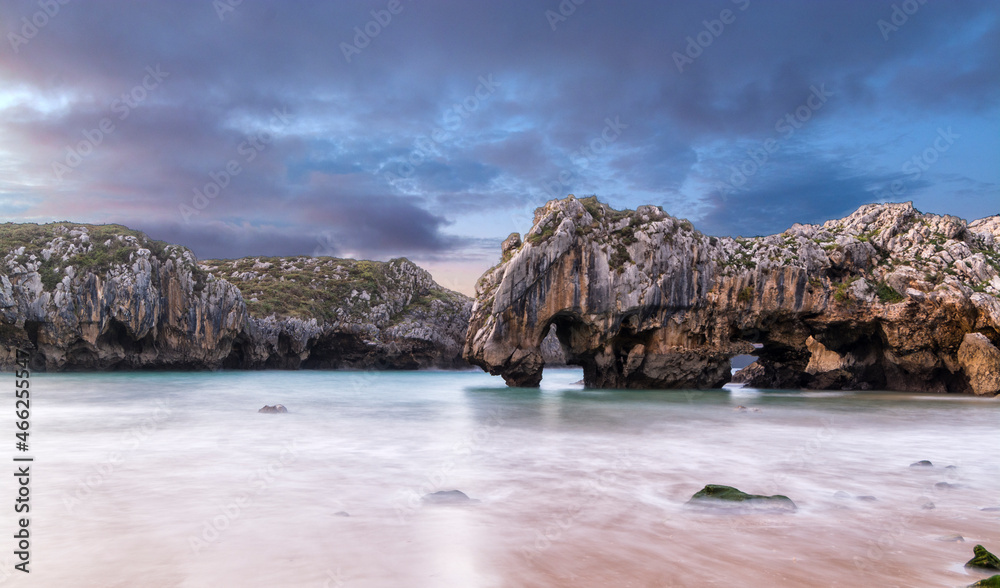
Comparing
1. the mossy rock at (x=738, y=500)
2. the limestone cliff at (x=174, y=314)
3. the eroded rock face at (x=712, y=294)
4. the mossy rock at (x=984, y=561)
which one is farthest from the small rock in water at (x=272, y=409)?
the limestone cliff at (x=174, y=314)

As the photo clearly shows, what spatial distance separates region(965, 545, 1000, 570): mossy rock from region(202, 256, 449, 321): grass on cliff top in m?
56.9

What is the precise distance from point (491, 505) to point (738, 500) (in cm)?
301

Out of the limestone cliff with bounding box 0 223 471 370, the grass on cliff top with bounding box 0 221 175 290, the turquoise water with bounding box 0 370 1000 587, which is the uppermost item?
the grass on cliff top with bounding box 0 221 175 290

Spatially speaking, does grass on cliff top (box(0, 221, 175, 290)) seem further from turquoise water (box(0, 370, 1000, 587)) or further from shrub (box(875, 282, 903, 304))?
shrub (box(875, 282, 903, 304))

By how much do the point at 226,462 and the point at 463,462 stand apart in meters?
4.06

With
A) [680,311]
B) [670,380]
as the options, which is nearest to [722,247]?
[680,311]

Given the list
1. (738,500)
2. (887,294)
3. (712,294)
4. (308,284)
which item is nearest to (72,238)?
(308,284)

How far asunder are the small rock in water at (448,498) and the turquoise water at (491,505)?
19 cm

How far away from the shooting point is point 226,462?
9.47 m

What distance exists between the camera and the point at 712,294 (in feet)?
101

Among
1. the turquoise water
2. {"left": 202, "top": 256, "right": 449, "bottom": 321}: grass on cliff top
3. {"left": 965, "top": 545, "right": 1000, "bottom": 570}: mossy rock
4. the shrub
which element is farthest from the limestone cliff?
{"left": 965, "top": 545, "right": 1000, "bottom": 570}: mossy rock

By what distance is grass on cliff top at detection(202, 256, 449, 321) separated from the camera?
192ft

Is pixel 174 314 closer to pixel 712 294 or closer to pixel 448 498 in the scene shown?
pixel 712 294

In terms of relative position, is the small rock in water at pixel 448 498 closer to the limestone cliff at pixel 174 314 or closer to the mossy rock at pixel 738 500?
the mossy rock at pixel 738 500
